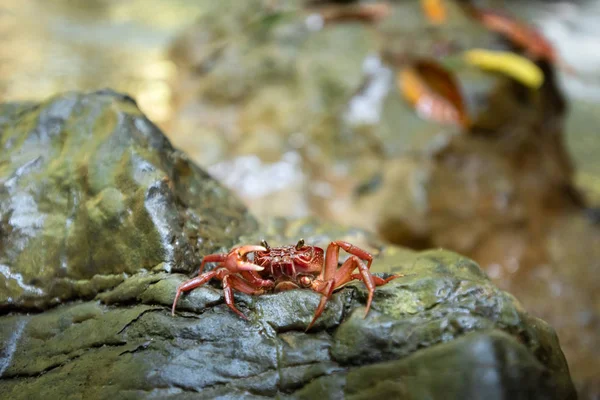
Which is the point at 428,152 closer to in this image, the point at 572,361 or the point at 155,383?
the point at 572,361

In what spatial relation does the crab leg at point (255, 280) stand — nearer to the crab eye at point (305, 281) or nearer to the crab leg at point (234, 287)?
the crab leg at point (234, 287)

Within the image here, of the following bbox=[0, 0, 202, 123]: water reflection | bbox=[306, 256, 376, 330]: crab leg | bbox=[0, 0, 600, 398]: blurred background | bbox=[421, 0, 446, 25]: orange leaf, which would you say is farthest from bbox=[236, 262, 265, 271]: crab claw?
bbox=[421, 0, 446, 25]: orange leaf

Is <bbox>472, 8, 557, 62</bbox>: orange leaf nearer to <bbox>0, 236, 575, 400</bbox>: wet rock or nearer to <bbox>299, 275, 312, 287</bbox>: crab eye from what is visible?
<bbox>0, 236, 575, 400</bbox>: wet rock

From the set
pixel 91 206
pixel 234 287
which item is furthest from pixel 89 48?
pixel 234 287

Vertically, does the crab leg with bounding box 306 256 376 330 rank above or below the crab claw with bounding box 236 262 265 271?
below

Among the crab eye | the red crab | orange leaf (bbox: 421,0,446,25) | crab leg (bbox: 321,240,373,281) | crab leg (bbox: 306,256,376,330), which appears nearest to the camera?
crab leg (bbox: 306,256,376,330)

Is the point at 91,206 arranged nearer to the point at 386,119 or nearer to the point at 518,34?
the point at 386,119

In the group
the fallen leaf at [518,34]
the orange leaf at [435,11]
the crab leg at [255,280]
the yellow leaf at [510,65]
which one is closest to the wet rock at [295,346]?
the crab leg at [255,280]
